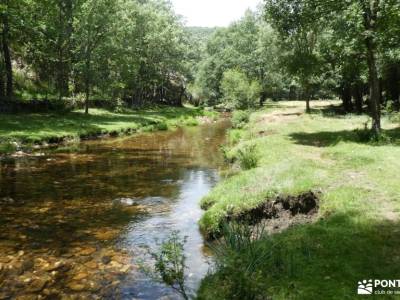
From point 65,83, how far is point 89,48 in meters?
10.8

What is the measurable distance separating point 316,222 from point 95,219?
8067mm

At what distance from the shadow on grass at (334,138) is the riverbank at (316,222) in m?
0.37

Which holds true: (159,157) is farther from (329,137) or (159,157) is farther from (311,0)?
(311,0)

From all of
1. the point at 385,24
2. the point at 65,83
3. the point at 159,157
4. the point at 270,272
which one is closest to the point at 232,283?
the point at 270,272

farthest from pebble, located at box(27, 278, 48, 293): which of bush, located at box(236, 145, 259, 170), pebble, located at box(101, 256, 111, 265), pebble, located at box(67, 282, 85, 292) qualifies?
bush, located at box(236, 145, 259, 170)

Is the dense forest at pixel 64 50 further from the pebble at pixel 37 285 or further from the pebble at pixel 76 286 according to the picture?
the pebble at pixel 76 286

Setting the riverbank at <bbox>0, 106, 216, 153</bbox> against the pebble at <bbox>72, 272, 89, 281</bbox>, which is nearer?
the pebble at <bbox>72, 272, 89, 281</bbox>

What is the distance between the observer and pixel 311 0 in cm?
2370

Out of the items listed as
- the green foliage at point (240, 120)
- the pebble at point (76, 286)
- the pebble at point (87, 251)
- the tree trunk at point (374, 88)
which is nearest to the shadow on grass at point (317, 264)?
the pebble at point (76, 286)

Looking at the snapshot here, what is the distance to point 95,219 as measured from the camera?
49.1 ft

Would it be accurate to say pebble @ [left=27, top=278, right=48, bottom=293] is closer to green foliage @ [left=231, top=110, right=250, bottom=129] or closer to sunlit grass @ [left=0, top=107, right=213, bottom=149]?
sunlit grass @ [left=0, top=107, right=213, bottom=149]

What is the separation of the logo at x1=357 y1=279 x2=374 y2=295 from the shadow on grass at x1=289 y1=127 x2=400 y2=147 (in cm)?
1497

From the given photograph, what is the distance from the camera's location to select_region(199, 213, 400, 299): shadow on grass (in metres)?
7.49

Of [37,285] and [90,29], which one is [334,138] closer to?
[37,285]
